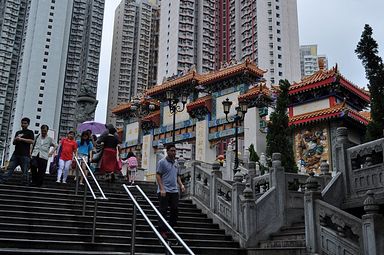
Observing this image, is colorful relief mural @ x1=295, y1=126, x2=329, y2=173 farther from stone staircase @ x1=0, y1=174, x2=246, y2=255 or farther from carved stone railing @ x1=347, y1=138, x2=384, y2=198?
stone staircase @ x1=0, y1=174, x2=246, y2=255

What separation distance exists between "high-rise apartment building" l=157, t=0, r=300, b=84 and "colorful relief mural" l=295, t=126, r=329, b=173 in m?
42.6

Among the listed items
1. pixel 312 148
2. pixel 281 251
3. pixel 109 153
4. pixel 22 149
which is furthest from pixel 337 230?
pixel 312 148

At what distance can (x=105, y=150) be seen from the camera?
11922 millimetres

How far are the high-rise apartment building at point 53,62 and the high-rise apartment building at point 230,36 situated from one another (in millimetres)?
13967

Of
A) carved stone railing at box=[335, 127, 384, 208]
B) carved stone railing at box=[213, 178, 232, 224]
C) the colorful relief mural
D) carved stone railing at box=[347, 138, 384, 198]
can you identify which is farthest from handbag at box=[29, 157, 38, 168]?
the colorful relief mural

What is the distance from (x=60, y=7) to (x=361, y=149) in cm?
6929

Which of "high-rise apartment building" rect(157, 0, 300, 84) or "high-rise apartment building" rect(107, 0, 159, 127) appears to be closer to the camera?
"high-rise apartment building" rect(157, 0, 300, 84)

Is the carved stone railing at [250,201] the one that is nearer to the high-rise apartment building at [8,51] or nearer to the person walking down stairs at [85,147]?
the person walking down stairs at [85,147]

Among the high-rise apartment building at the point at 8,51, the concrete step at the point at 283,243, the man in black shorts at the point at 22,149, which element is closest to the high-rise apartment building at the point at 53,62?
the high-rise apartment building at the point at 8,51

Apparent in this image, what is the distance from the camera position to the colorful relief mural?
26.5 meters

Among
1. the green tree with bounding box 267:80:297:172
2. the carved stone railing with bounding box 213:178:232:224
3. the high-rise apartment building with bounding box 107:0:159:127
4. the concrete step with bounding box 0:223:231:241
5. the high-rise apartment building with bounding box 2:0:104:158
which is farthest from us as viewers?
the high-rise apartment building with bounding box 107:0:159:127

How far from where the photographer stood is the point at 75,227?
826 centimetres

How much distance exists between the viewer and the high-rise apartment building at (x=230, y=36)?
71625 mm

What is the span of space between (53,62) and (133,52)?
25859 mm
